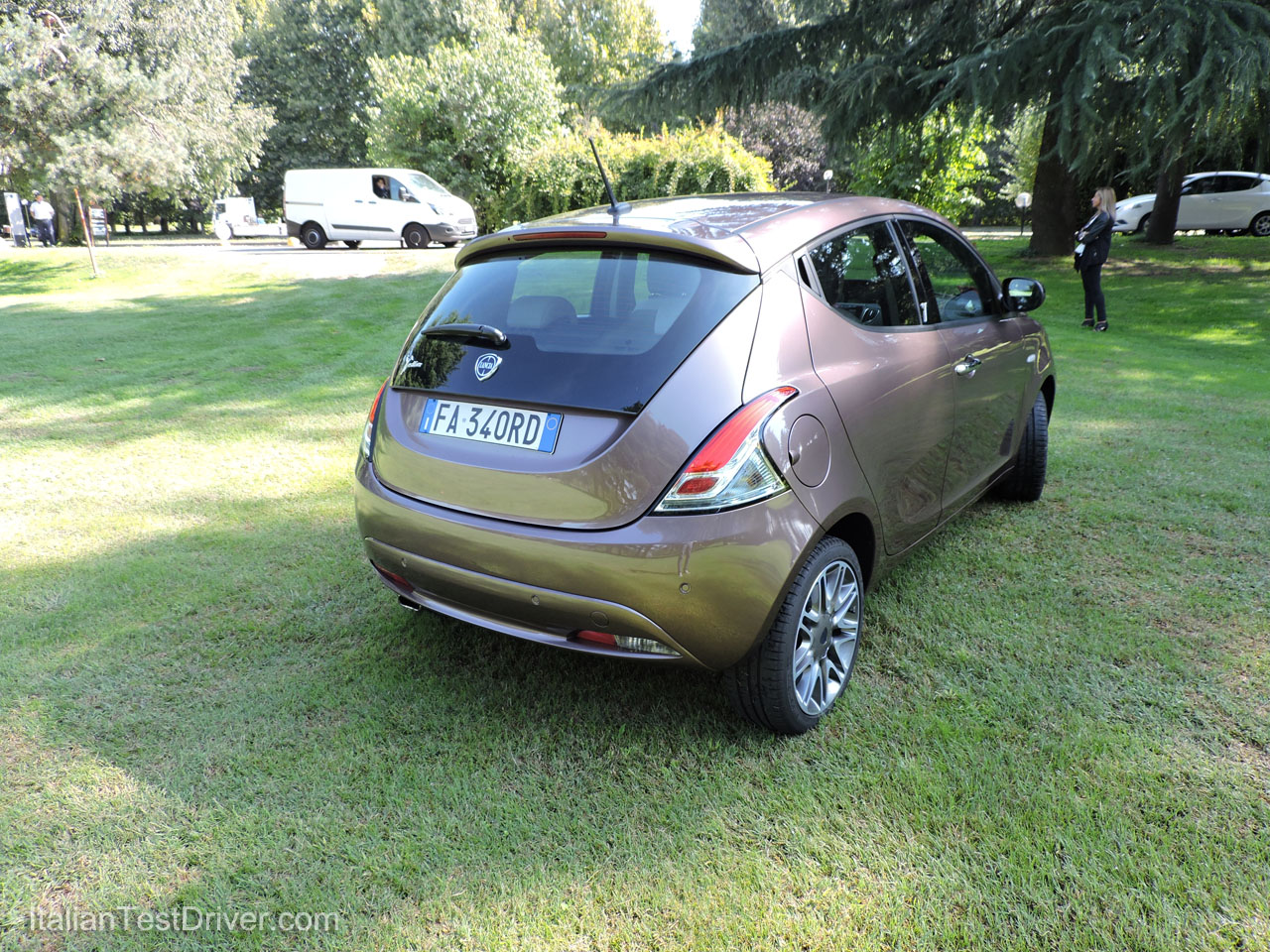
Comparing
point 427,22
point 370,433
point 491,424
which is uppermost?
point 427,22

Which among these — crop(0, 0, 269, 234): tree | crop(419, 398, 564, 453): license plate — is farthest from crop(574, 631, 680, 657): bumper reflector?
crop(0, 0, 269, 234): tree

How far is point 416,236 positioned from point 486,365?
2136cm

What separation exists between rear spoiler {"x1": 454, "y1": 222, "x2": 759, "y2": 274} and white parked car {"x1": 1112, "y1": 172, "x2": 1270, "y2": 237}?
2574 centimetres

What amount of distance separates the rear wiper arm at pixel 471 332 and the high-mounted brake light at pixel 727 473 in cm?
81

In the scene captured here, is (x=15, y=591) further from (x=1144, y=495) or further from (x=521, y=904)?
(x=1144, y=495)

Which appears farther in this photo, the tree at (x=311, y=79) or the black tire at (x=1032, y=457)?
the tree at (x=311, y=79)

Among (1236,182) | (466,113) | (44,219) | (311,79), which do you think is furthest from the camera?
(311,79)

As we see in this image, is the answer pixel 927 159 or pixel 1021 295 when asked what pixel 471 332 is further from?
pixel 927 159

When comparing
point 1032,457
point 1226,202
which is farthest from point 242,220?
point 1032,457

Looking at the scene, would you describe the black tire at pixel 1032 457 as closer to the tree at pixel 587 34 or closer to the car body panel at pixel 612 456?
the car body panel at pixel 612 456

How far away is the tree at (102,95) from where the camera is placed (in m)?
18.2

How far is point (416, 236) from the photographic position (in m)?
22.6

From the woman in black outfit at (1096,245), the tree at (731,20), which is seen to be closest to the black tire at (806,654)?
the woman in black outfit at (1096,245)

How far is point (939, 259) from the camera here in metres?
3.81
